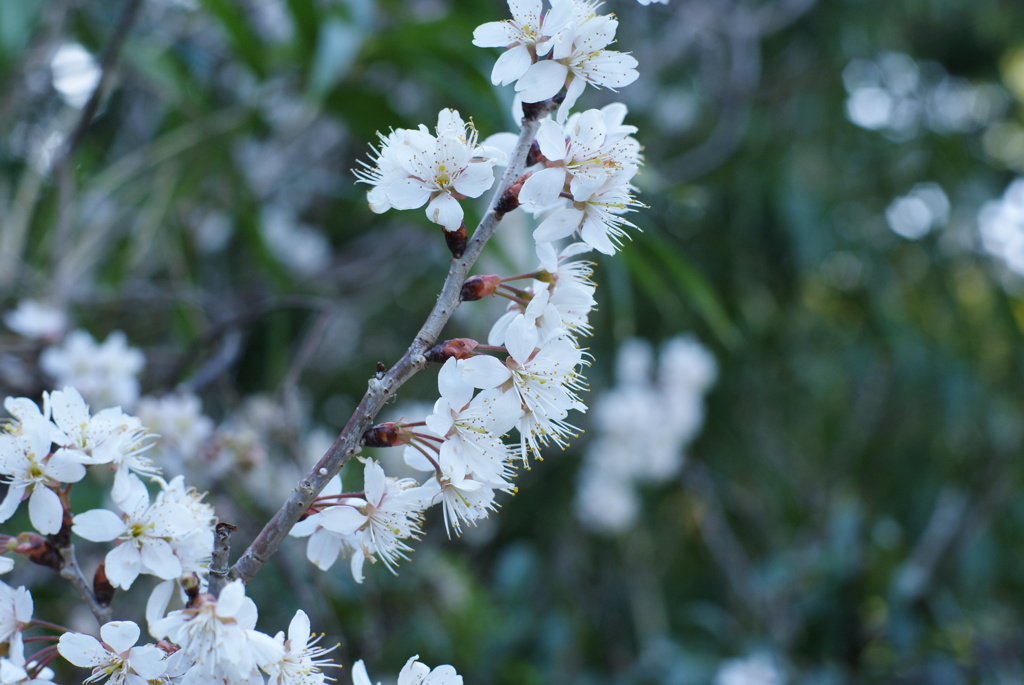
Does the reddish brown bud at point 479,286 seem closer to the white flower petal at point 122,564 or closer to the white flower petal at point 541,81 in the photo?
the white flower petal at point 541,81

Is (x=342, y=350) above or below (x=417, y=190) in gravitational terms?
below

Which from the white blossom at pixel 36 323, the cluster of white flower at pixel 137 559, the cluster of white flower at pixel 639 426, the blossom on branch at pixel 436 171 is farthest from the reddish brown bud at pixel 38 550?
the cluster of white flower at pixel 639 426

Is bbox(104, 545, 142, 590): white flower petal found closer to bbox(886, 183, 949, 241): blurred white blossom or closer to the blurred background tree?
the blurred background tree

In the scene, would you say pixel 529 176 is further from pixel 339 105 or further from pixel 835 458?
pixel 835 458

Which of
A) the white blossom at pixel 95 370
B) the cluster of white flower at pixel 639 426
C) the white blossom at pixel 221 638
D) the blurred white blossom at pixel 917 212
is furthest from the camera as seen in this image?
the blurred white blossom at pixel 917 212

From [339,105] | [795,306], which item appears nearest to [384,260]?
[339,105]

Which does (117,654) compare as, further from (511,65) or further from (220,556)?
(511,65)

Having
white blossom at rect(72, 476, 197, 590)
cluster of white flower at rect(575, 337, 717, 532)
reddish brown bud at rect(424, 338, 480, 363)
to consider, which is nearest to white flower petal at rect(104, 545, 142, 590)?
white blossom at rect(72, 476, 197, 590)
